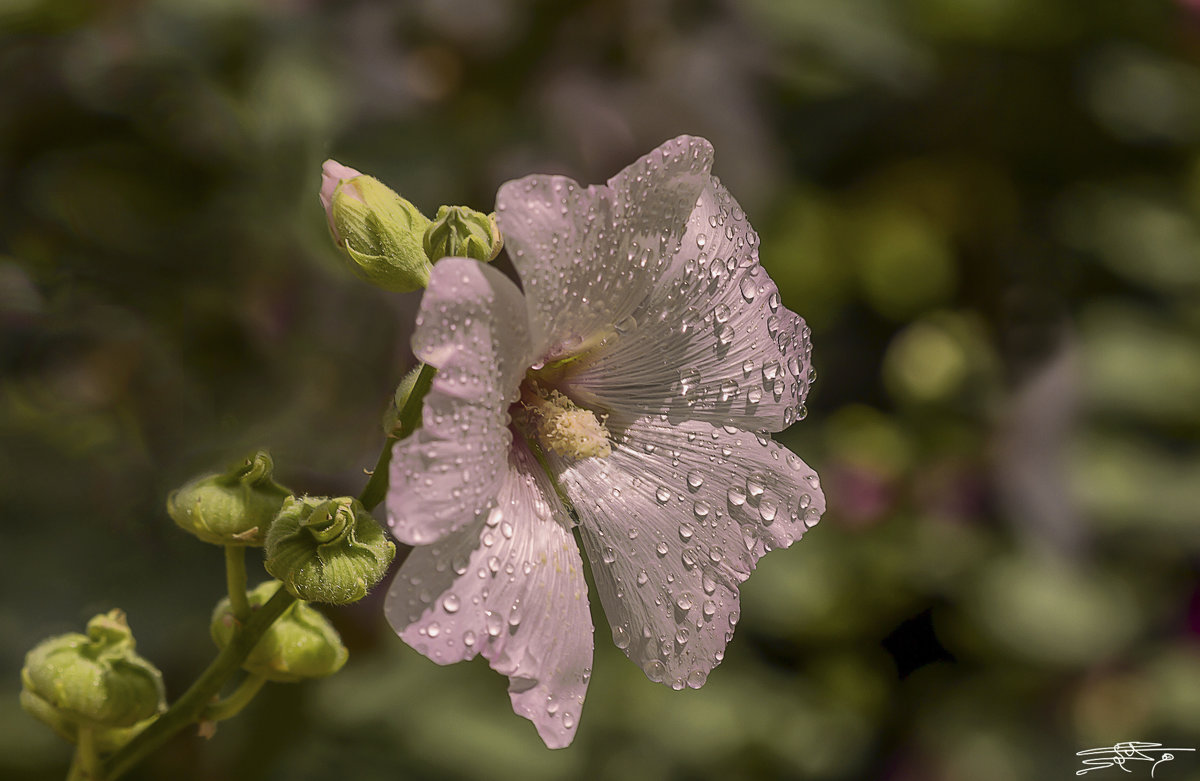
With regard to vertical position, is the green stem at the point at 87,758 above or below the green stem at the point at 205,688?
below

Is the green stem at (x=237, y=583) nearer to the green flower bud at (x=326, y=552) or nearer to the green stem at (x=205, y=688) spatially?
the green stem at (x=205, y=688)

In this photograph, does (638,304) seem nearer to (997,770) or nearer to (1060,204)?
(997,770)

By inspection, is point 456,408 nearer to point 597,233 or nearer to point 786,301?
point 597,233
